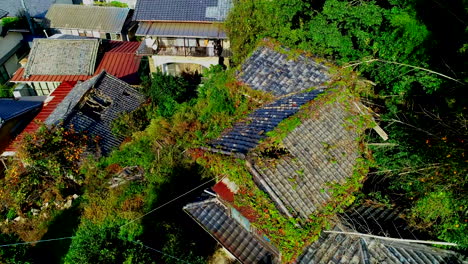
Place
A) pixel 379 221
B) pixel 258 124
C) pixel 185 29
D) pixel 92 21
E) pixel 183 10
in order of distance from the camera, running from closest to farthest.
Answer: pixel 379 221
pixel 258 124
pixel 183 10
pixel 185 29
pixel 92 21

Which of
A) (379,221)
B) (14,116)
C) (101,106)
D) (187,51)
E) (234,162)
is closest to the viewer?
(234,162)

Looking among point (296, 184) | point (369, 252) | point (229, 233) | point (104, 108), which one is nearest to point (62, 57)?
point (104, 108)

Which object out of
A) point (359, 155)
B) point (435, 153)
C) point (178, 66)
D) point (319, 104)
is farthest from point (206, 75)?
point (435, 153)

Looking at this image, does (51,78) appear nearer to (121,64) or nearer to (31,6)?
(121,64)

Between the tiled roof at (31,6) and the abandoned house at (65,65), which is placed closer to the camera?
the abandoned house at (65,65)

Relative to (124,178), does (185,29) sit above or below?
above

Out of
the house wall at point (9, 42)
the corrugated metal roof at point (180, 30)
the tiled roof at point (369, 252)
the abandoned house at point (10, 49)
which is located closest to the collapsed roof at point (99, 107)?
the corrugated metal roof at point (180, 30)

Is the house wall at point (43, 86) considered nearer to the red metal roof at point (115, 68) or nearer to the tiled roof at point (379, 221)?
the red metal roof at point (115, 68)
